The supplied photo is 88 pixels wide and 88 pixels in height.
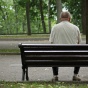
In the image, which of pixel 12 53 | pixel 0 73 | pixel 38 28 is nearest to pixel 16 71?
pixel 0 73

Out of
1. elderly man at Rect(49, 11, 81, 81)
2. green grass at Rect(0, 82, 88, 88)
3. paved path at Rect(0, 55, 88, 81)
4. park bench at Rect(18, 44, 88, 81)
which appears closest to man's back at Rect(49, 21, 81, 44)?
elderly man at Rect(49, 11, 81, 81)

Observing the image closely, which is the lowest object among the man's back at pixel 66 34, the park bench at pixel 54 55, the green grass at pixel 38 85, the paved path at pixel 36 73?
the paved path at pixel 36 73

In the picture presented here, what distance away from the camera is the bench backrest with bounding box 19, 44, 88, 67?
7.76m

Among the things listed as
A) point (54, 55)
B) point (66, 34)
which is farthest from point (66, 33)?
point (54, 55)

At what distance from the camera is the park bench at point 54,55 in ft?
25.5

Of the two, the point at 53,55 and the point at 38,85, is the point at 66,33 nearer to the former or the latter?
the point at 53,55

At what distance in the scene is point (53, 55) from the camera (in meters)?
7.88

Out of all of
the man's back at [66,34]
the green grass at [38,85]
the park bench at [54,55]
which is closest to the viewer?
the green grass at [38,85]

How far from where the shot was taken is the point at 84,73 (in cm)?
1027

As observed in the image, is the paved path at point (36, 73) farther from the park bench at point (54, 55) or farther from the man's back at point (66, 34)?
the man's back at point (66, 34)

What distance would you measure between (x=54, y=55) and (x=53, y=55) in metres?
0.02

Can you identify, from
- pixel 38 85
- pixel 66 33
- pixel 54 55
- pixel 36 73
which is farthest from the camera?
pixel 36 73

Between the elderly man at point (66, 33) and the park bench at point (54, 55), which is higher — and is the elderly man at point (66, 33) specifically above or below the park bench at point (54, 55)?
above

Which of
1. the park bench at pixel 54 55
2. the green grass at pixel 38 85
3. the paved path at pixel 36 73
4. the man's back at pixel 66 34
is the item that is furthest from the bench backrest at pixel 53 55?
the paved path at pixel 36 73
